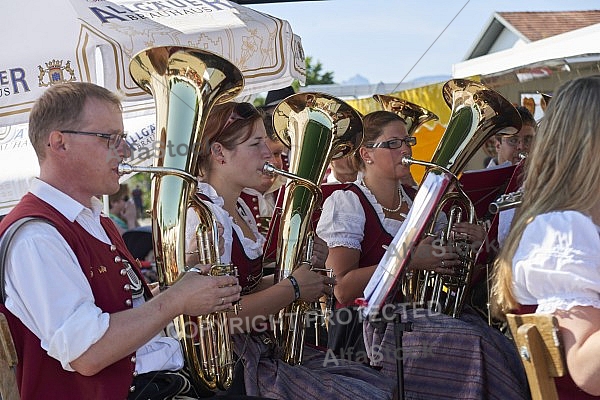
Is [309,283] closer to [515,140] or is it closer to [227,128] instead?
[227,128]

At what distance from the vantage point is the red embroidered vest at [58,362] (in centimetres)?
181

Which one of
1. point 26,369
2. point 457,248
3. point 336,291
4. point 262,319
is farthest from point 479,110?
point 26,369

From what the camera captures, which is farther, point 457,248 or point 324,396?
point 457,248

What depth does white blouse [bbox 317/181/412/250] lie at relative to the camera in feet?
9.98

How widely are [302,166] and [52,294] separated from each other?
3.63ft

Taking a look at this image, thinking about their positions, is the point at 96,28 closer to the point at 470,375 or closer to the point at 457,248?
the point at 457,248

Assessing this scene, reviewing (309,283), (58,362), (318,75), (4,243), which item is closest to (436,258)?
(309,283)

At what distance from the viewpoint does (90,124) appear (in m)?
1.96

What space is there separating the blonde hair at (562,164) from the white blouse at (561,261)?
0.04m

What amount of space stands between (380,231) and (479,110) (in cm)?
61

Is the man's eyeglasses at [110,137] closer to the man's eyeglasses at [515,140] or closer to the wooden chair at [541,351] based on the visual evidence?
the wooden chair at [541,351]

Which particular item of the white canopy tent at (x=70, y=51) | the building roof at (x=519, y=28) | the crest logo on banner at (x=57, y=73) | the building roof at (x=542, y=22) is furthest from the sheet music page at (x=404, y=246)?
the building roof at (x=519, y=28)

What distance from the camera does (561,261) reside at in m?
1.60

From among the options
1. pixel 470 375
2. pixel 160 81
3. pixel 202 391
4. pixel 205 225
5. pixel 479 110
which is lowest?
pixel 470 375
